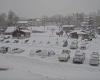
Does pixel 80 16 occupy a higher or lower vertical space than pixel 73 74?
higher

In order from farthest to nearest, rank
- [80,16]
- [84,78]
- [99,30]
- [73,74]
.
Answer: [80,16] < [99,30] < [73,74] < [84,78]

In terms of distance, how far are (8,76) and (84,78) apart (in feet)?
16.1

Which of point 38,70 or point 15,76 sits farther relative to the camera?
point 38,70

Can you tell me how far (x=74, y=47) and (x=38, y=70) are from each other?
987 cm

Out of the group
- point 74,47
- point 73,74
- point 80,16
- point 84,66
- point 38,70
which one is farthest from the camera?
point 80,16

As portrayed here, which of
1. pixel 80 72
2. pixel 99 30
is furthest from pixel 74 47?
pixel 99 30

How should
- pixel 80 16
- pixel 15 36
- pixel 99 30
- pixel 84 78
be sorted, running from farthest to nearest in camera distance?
pixel 80 16 < pixel 99 30 < pixel 15 36 < pixel 84 78

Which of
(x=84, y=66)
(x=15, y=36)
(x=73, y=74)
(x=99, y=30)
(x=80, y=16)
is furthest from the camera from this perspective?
(x=80, y=16)

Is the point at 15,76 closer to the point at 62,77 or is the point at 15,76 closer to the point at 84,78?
the point at 62,77

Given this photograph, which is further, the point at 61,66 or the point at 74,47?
the point at 74,47

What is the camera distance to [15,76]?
11.4 metres

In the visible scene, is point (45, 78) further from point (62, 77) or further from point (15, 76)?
point (15, 76)

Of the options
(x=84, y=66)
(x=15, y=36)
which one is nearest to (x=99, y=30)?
(x=15, y=36)

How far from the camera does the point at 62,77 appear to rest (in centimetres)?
1123
